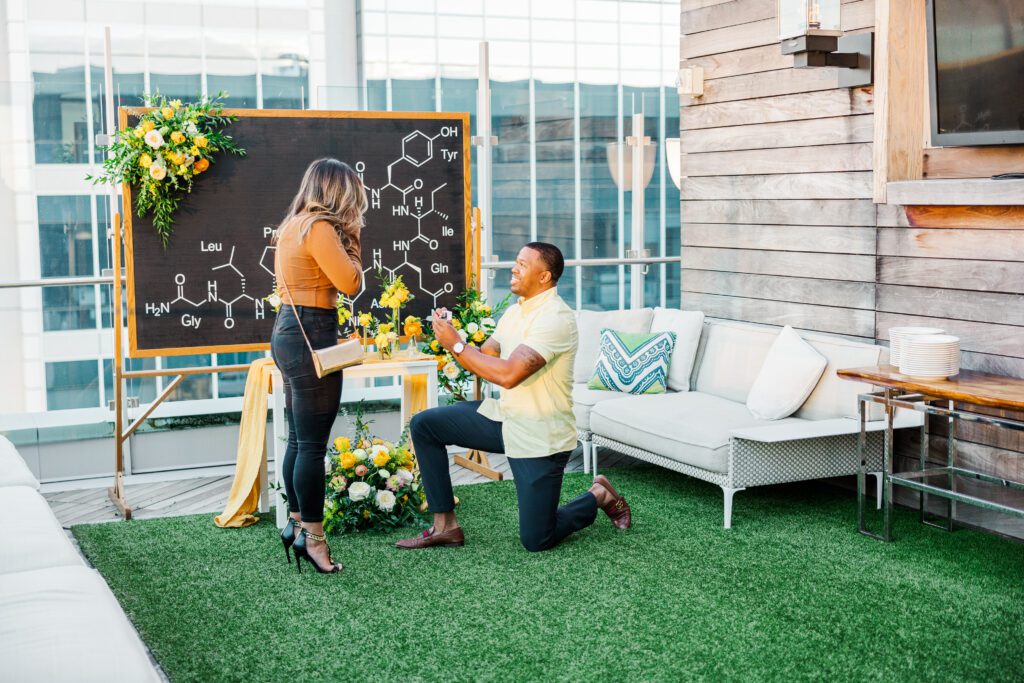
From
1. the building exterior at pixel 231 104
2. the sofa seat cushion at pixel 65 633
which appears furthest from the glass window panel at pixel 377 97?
the sofa seat cushion at pixel 65 633

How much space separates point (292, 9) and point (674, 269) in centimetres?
299

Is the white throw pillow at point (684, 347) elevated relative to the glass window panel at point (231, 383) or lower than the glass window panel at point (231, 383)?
elevated

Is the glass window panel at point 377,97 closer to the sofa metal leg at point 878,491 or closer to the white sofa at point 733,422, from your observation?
the white sofa at point 733,422

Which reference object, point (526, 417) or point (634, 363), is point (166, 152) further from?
point (634, 363)

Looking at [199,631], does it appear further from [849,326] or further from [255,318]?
[849,326]

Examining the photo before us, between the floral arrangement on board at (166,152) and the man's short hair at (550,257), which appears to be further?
the floral arrangement on board at (166,152)

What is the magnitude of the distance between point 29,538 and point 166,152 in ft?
7.33

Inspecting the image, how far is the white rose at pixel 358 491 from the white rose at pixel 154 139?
174cm

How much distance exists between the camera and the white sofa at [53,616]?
6.79 feet

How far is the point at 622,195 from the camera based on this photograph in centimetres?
651

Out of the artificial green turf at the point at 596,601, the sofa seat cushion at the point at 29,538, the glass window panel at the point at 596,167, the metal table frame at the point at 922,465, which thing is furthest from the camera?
the glass window panel at the point at 596,167

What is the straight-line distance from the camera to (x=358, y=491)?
429 centimetres

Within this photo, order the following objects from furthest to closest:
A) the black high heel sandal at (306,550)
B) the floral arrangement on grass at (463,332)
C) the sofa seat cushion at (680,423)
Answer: the floral arrangement on grass at (463,332) → the sofa seat cushion at (680,423) → the black high heel sandal at (306,550)

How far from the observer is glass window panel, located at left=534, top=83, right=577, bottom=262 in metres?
6.27
